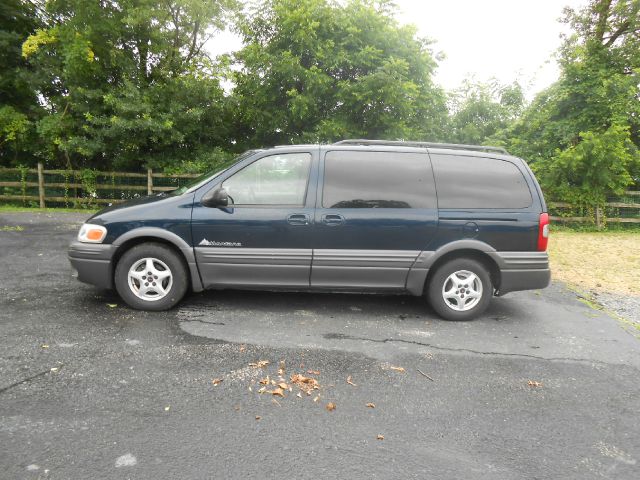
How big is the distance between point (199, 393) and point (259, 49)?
1407 centimetres

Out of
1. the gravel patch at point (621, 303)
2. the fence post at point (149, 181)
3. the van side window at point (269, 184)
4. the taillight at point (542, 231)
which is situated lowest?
the gravel patch at point (621, 303)

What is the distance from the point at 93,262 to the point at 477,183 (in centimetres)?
422

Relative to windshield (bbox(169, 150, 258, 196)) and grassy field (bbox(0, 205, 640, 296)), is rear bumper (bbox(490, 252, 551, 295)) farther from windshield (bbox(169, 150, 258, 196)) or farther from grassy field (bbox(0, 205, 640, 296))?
windshield (bbox(169, 150, 258, 196))

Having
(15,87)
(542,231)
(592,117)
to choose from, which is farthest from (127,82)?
(592,117)

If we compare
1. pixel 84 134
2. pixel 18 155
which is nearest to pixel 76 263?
pixel 84 134

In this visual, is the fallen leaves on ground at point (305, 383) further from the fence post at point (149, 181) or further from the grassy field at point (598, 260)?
the fence post at point (149, 181)

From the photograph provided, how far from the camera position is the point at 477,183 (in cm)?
473

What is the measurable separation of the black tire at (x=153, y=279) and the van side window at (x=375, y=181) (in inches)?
68.0

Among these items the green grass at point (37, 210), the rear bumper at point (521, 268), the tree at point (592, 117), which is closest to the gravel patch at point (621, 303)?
the rear bumper at point (521, 268)

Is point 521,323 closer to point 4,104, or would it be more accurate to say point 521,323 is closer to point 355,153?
point 355,153

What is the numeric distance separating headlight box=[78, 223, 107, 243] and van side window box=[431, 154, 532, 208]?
11.9ft

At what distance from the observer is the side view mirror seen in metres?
4.50

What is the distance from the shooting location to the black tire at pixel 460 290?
4.70 m

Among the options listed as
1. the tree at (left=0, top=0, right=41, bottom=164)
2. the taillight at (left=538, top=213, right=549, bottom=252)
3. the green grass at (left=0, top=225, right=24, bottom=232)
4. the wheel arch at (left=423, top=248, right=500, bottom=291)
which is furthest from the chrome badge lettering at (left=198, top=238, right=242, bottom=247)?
the tree at (left=0, top=0, right=41, bottom=164)
